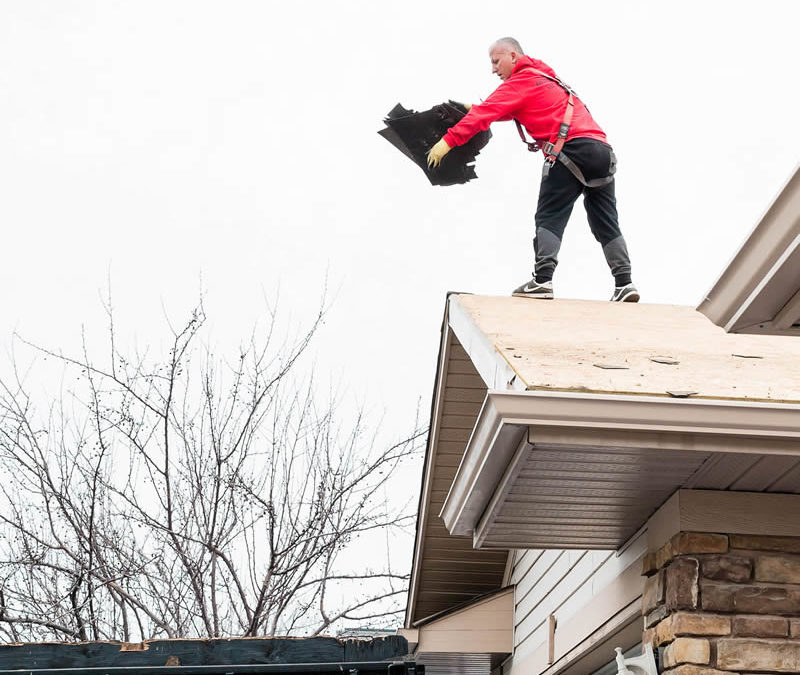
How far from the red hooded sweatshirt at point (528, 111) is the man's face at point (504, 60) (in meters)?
0.09

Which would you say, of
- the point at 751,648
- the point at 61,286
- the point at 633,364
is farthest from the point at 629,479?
the point at 61,286

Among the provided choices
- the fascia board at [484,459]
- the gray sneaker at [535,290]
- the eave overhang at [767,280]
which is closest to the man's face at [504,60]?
the gray sneaker at [535,290]

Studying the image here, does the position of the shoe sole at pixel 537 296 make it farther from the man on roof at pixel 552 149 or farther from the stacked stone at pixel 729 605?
the stacked stone at pixel 729 605

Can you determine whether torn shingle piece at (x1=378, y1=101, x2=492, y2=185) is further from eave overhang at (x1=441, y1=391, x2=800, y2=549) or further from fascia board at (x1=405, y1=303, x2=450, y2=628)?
eave overhang at (x1=441, y1=391, x2=800, y2=549)

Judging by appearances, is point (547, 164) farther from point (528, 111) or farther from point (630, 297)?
point (630, 297)

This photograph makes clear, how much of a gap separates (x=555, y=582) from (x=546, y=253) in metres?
1.96

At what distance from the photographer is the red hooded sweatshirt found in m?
7.04

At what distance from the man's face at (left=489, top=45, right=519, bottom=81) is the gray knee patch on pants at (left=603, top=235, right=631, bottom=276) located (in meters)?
1.24

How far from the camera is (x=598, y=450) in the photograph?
404cm

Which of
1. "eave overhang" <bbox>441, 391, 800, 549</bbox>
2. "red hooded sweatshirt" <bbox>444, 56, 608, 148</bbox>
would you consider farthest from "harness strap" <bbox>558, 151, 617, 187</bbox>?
"eave overhang" <bbox>441, 391, 800, 549</bbox>

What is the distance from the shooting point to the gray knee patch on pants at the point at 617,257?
7.15m

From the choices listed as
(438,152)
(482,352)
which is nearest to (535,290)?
(438,152)

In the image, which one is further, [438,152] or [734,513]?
[438,152]

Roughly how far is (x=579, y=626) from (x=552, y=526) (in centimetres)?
137
